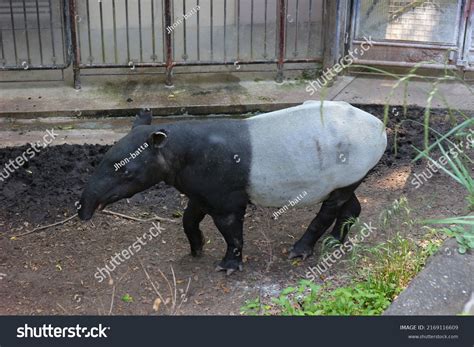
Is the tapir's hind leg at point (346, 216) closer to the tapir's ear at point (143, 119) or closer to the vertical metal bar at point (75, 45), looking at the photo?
the tapir's ear at point (143, 119)

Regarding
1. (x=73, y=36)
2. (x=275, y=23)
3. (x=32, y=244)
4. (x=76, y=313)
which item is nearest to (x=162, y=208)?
(x=32, y=244)

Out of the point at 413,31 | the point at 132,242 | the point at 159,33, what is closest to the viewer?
the point at 132,242

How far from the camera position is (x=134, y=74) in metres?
9.99

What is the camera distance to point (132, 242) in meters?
Answer: 6.31

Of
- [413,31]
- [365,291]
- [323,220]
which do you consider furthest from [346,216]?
[413,31]

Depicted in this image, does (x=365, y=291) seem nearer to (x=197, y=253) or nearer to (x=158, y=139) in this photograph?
(x=197, y=253)

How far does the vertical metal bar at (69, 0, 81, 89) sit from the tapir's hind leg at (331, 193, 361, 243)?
4666 millimetres

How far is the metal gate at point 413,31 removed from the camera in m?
9.73

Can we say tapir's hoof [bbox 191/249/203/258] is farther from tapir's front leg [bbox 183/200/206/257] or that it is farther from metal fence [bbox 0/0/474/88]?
metal fence [bbox 0/0/474/88]

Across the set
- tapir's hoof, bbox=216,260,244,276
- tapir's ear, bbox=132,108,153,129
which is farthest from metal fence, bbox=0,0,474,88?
tapir's hoof, bbox=216,260,244,276

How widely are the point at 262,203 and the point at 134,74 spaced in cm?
476

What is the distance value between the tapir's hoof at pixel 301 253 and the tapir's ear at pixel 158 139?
1412 millimetres

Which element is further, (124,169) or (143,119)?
(143,119)

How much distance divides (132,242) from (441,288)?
2.80 meters
